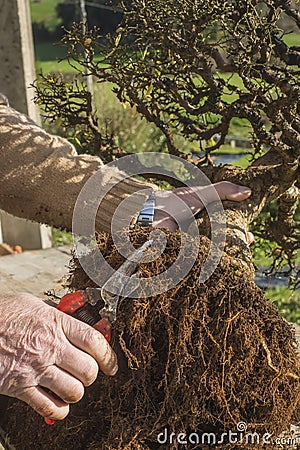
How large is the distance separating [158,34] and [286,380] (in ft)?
2.20

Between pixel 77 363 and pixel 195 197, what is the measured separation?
51cm

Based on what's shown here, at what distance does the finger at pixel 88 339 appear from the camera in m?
0.83

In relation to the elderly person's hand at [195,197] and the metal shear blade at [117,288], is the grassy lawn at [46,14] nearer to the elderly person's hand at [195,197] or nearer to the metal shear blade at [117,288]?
the elderly person's hand at [195,197]

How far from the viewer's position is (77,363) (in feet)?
2.71

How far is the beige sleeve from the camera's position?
1354 mm

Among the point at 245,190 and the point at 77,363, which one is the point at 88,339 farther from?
the point at 245,190

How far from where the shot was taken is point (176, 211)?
1179 millimetres

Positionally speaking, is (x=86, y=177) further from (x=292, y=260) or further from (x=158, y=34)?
(x=292, y=260)

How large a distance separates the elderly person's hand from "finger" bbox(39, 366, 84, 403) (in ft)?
1.37

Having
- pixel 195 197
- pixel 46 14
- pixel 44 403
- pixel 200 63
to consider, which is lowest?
pixel 46 14

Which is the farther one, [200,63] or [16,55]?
[16,55]

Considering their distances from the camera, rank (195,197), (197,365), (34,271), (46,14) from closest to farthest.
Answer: (197,365)
(195,197)
(34,271)
(46,14)

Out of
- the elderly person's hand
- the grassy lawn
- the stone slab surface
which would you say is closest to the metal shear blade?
the elderly person's hand

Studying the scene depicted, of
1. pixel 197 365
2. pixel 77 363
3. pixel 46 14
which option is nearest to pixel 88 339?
pixel 77 363
